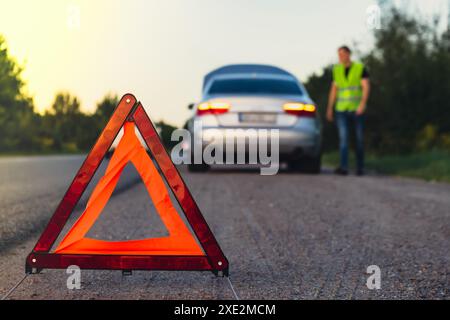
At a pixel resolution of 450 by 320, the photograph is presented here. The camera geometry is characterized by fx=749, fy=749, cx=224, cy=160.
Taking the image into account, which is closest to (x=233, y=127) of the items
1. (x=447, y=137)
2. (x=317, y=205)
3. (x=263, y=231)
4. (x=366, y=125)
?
(x=317, y=205)

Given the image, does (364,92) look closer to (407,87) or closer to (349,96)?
(349,96)

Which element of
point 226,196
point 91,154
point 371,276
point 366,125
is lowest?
point 366,125

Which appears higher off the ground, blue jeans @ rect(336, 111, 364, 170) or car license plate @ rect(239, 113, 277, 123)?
car license plate @ rect(239, 113, 277, 123)

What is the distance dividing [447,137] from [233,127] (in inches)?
418

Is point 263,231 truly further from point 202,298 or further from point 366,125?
point 366,125

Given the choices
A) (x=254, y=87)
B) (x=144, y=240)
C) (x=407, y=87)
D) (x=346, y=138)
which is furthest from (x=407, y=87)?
(x=144, y=240)

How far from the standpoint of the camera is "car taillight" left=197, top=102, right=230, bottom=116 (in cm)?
1139

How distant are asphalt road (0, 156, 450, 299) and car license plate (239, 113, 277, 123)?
0.95 meters

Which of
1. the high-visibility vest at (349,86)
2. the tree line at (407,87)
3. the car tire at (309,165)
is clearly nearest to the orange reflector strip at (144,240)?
the car tire at (309,165)

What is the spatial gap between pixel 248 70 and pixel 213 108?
2.23 m

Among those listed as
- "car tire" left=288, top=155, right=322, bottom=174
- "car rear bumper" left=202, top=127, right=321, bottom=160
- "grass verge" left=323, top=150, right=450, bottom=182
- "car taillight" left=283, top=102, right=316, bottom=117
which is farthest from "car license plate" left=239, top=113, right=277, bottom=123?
"grass verge" left=323, top=150, right=450, bottom=182

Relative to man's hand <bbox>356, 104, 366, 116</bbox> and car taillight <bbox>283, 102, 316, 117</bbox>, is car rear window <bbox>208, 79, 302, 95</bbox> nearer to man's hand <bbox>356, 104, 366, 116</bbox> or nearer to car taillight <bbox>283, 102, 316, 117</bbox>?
car taillight <bbox>283, 102, 316, 117</bbox>

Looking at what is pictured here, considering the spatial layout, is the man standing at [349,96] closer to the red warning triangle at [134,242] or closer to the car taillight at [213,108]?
the car taillight at [213,108]

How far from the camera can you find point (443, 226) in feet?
21.3
